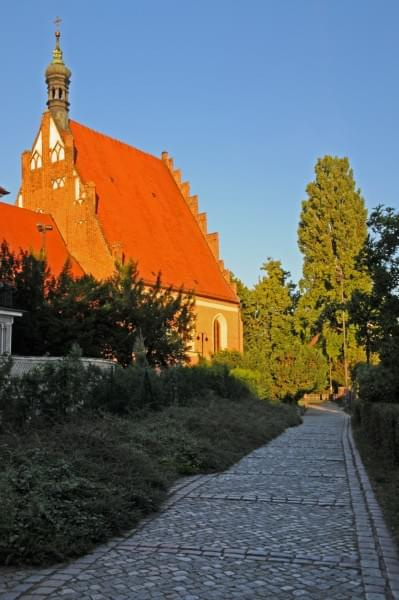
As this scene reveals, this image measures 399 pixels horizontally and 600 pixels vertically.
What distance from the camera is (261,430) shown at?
53.4 feet

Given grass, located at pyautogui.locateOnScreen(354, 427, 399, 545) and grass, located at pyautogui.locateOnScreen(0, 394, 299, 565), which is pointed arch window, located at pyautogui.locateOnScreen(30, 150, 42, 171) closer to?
grass, located at pyautogui.locateOnScreen(0, 394, 299, 565)

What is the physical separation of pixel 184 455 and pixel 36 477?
4.40m

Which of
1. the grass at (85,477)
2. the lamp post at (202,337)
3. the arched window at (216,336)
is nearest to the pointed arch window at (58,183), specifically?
the lamp post at (202,337)

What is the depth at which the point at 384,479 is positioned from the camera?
944cm

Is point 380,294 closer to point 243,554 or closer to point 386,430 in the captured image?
point 386,430

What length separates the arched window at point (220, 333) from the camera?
1636 inches

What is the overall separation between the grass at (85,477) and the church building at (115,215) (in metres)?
22.0

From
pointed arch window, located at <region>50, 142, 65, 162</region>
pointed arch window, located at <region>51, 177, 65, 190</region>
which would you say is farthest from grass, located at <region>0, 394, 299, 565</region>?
pointed arch window, located at <region>50, 142, 65, 162</region>

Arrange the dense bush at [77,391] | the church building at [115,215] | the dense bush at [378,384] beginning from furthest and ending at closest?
1. the church building at [115,215]
2. the dense bush at [378,384]
3. the dense bush at [77,391]

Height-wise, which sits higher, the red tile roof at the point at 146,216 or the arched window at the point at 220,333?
the red tile roof at the point at 146,216

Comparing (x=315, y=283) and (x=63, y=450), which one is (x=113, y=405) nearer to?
(x=63, y=450)

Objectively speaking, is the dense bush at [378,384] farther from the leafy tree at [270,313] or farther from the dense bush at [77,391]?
the leafy tree at [270,313]

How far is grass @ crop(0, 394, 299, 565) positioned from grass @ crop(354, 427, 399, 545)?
2525mm

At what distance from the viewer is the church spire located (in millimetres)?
37594
